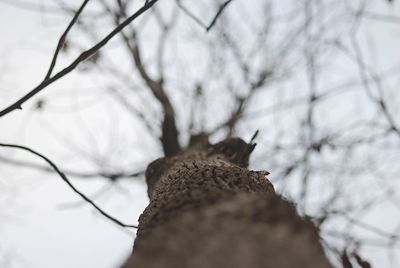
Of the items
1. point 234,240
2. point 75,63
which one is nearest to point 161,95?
point 75,63

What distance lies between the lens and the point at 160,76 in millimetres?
3328

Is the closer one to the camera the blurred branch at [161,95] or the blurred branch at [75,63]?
the blurred branch at [75,63]

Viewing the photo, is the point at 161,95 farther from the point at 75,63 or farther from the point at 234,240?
the point at 234,240

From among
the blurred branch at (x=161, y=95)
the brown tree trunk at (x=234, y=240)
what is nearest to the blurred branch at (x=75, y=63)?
the brown tree trunk at (x=234, y=240)

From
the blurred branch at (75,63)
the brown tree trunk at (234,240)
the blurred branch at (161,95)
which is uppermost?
the blurred branch at (161,95)

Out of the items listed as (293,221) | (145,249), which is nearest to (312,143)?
(293,221)

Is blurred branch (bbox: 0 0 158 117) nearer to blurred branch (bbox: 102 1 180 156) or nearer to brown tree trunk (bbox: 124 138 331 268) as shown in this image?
brown tree trunk (bbox: 124 138 331 268)

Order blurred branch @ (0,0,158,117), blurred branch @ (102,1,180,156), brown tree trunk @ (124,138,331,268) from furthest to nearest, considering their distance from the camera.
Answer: blurred branch @ (102,1,180,156) < blurred branch @ (0,0,158,117) < brown tree trunk @ (124,138,331,268)

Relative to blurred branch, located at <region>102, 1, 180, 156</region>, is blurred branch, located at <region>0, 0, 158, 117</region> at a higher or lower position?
lower

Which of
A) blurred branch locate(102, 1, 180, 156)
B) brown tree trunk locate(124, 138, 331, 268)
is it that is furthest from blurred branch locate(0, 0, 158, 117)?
blurred branch locate(102, 1, 180, 156)

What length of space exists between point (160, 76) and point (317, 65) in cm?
223

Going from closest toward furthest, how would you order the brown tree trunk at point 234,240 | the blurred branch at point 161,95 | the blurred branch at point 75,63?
the brown tree trunk at point 234,240, the blurred branch at point 75,63, the blurred branch at point 161,95

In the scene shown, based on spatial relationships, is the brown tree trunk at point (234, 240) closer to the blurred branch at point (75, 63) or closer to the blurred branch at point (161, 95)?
the blurred branch at point (75, 63)

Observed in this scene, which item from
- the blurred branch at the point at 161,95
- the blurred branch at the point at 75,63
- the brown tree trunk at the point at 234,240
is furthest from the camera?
the blurred branch at the point at 161,95
